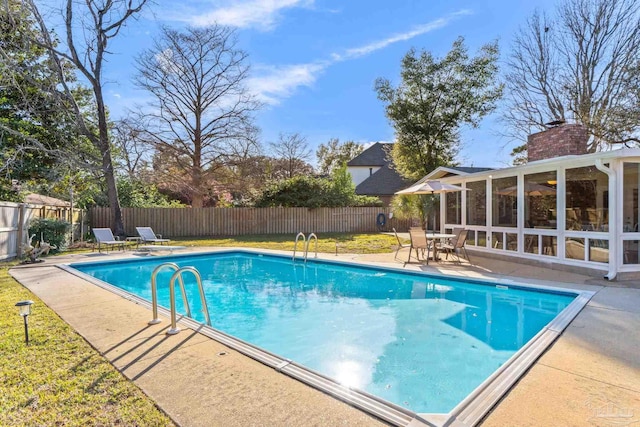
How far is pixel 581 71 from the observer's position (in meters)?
17.2

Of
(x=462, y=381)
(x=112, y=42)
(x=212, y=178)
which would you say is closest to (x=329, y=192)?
(x=212, y=178)

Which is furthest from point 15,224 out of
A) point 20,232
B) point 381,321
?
point 381,321

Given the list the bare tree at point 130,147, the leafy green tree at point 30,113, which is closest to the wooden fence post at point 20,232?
the leafy green tree at point 30,113

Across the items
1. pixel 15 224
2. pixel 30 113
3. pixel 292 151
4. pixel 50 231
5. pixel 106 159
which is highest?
pixel 292 151

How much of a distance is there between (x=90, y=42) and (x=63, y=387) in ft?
52.4

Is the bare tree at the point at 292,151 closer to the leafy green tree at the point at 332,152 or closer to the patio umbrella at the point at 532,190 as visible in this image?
the leafy green tree at the point at 332,152

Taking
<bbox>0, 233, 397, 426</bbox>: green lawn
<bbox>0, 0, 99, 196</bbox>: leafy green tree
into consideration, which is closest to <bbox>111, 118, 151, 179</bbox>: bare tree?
<bbox>0, 0, 99, 196</bbox>: leafy green tree

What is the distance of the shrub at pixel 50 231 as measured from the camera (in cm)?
1055

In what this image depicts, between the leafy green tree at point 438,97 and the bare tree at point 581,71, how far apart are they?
1.43 metres

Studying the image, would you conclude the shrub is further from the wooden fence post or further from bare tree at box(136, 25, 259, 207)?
bare tree at box(136, 25, 259, 207)

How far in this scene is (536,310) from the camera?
216 inches

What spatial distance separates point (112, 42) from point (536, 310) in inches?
676

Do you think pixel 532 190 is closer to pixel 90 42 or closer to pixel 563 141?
pixel 563 141

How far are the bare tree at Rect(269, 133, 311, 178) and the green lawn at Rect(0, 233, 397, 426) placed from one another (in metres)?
25.8
